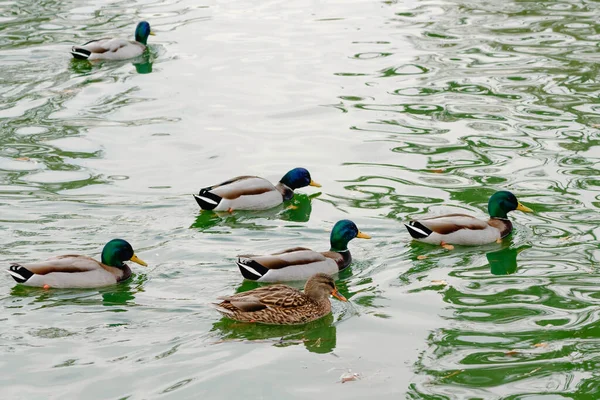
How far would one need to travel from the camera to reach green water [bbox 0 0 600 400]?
775 centimetres

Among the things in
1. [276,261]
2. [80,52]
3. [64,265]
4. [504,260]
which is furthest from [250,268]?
[80,52]

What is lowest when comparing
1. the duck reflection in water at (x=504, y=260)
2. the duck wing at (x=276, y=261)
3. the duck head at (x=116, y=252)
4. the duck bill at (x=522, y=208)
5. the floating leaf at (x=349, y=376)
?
the duck reflection in water at (x=504, y=260)

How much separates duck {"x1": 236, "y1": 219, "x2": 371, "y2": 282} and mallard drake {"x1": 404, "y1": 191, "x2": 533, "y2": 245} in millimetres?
531

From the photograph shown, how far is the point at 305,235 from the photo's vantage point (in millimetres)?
10523

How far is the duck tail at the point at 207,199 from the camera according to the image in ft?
35.7

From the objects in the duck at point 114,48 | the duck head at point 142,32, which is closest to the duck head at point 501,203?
the duck at point 114,48

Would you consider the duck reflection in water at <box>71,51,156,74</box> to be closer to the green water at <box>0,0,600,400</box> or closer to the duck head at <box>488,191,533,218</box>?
the green water at <box>0,0,600,400</box>

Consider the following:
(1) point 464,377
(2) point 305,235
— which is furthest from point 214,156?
(1) point 464,377

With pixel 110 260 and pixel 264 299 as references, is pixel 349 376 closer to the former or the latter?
pixel 264 299

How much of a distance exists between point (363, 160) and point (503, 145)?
1629 millimetres

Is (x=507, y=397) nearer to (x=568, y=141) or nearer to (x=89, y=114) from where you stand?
(x=568, y=141)

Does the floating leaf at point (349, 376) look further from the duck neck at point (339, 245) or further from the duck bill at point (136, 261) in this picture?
the duck bill at point (136, 261)

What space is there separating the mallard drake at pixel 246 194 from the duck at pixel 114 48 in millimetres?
5945

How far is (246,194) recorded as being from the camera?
11.1 meters
